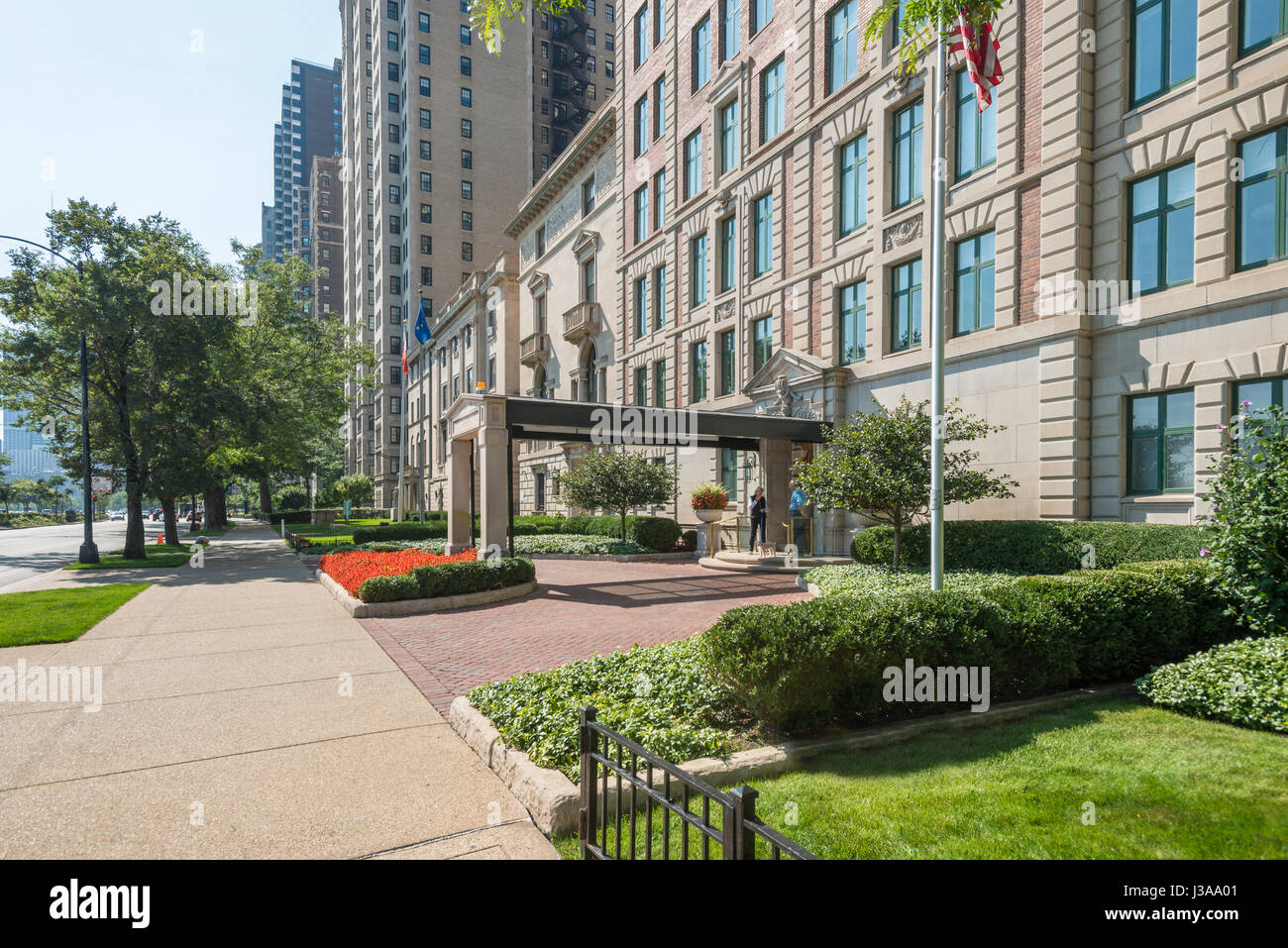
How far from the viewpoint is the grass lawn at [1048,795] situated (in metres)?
3.74

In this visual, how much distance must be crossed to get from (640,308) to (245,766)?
30512 mm

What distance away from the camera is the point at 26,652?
9.21m

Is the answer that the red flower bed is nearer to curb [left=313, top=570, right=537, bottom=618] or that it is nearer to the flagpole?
curb [left=313, top=570, right=537, bottom=618]

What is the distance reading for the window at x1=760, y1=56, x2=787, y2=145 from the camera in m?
24.7

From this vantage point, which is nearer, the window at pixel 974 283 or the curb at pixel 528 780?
the curb at pixel 528 780

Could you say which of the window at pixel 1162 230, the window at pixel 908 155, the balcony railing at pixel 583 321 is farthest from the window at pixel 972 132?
the balcony railing at pixel 583 321

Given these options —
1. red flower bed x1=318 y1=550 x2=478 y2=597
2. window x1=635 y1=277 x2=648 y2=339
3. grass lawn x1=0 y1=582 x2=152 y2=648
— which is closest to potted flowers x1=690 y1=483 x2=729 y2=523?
red flower bed x1=318 y1=550 x2=478 y2=597

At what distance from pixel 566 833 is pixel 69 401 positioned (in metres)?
30.6

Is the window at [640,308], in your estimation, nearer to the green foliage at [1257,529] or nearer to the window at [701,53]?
the window at [701,53]

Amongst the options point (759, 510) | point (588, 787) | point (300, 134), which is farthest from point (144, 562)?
point (300, 134)

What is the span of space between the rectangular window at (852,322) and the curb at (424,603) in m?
12.5
